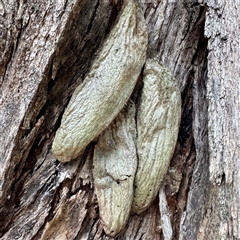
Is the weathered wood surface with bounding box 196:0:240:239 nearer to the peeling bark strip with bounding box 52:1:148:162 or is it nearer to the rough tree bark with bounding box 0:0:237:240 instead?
the rough tree bark with bounding box 0:0:237:240

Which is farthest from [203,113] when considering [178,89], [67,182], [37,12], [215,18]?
[37,12]

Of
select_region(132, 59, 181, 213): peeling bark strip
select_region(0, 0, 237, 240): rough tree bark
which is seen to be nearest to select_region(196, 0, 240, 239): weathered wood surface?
select_region(0, 0, 237, 240): rough tree bark

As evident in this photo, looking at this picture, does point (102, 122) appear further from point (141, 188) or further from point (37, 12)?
point (37, 12)

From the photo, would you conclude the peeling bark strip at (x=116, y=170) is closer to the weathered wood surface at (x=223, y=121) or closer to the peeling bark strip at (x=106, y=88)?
the peeling bark strip at (x=106, y=88)

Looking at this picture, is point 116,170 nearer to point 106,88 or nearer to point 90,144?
point 90,144

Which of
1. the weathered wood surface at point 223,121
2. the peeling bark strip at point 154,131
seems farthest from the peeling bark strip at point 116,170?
the weathered wood surface at point 223,121

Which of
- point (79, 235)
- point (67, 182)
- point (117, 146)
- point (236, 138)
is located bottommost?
point (79, 235)

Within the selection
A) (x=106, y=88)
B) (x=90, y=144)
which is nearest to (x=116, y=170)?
(x=90, y=144)
